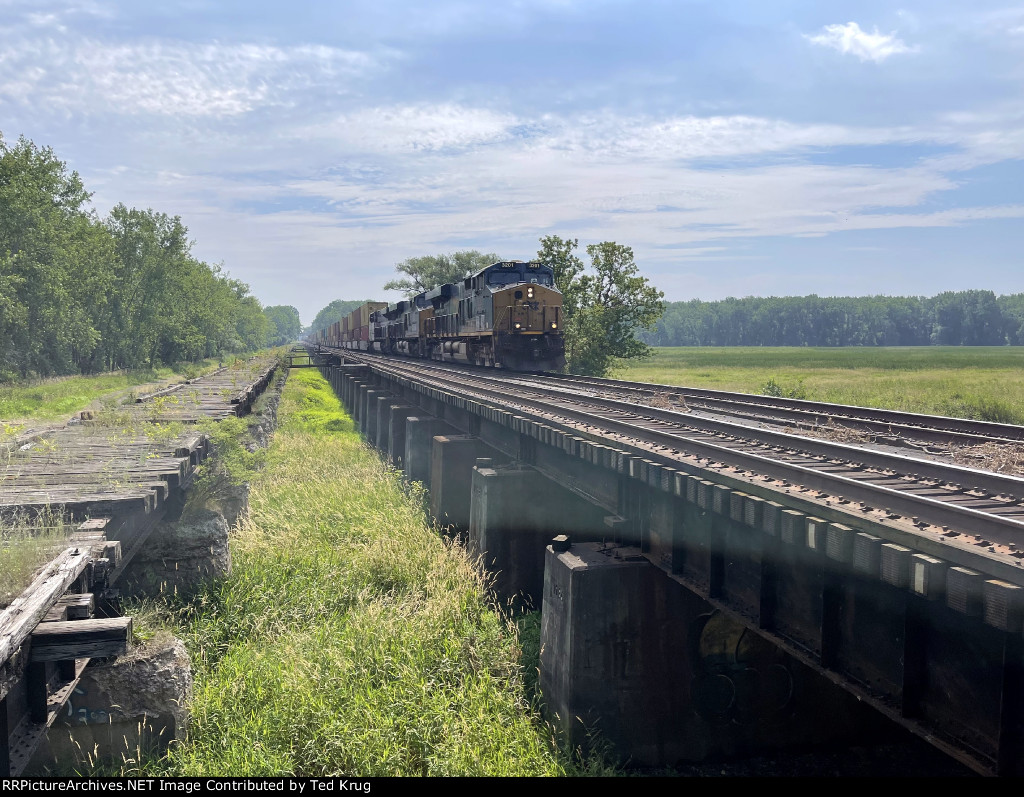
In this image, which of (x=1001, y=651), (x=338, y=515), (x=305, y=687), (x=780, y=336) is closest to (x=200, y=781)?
(x=305, y=687)

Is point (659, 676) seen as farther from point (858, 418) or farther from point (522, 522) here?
point (858, 418)

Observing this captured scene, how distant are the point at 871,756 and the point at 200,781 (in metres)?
6.69

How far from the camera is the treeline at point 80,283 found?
108 feet

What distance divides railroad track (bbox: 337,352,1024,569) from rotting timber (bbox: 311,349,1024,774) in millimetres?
21

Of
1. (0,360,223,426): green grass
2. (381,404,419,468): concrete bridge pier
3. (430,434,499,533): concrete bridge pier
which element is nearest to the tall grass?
(430,434,499,533): concrete bridge pier

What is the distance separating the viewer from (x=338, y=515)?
14.0m

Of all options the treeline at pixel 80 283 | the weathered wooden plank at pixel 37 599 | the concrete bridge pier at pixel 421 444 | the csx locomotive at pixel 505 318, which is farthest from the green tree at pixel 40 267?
the weathered wooden plank at pixel 37 599

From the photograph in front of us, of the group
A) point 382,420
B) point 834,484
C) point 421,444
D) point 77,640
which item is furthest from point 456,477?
point 382,420

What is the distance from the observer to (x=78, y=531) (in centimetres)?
595

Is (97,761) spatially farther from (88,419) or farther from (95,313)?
(95,313)

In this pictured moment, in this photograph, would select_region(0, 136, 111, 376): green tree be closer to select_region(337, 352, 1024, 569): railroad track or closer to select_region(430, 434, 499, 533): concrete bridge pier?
select_region(430, 434, 499, 533): concrete bridge pier

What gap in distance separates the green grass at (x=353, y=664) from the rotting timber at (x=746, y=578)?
84 cm

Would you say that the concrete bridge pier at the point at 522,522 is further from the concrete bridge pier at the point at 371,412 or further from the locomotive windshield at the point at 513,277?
the locomotive windshield at the point at 513,277

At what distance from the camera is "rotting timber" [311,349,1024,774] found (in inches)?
158
